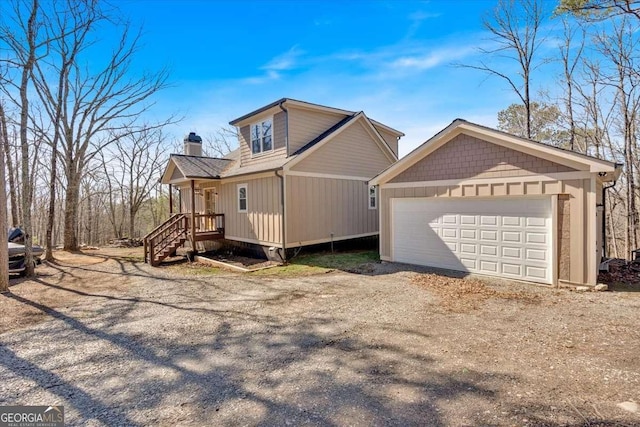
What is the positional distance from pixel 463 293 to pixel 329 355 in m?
4.11

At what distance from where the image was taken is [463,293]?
23.1 ft

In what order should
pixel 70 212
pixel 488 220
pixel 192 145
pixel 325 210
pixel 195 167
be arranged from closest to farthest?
1. pixel 488 220
2. pixel 325 210
3. pixel 195 167
4. pixel 70 212
5. pixel 192 145

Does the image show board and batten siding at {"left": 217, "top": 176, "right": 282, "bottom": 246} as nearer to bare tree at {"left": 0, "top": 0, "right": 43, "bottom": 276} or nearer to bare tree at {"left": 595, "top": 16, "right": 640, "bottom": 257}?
bare tree at {"left": 0, "top": 0, "right": 43, "bottom": 276}

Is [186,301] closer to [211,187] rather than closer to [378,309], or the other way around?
[378,309]

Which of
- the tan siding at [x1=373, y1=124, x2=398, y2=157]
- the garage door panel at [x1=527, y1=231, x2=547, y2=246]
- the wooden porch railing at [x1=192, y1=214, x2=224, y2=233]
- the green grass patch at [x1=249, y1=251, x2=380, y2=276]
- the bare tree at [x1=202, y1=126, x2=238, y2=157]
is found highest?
the bare tree at [x1=202, y1=126, x2=238, y2=157]

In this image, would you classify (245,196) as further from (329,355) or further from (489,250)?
(329,355)

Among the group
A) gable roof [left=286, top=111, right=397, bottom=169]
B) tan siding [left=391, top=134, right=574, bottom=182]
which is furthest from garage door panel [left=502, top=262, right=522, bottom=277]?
gable roof [left=286, top=111, right=397, bottom=169]

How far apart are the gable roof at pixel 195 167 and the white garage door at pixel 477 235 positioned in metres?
7.65

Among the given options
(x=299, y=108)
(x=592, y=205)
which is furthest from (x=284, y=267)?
(x=592, y=205)

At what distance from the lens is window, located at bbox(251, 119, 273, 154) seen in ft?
41.3

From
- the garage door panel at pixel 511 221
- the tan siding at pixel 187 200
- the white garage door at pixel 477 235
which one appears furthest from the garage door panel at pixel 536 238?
the tan siding at pixel 187 200

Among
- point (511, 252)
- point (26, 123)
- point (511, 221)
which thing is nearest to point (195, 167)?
point (26, 123)

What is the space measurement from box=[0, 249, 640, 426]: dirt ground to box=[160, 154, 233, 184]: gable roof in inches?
241

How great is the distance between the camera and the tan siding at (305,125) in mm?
11875
